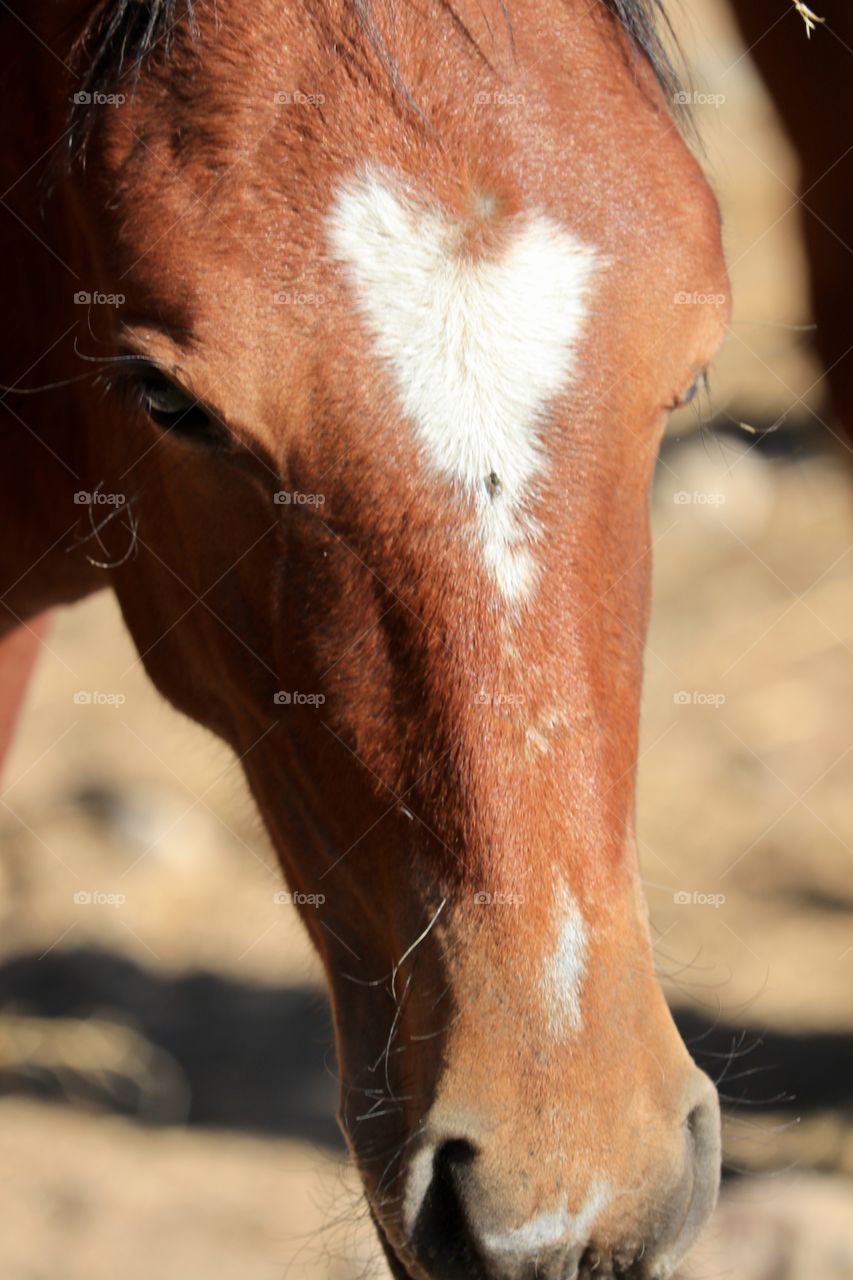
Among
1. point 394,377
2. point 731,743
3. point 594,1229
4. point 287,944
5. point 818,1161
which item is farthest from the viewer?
point 731,743

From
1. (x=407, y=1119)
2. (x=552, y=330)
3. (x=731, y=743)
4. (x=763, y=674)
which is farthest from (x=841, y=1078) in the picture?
(x=552, y=330)

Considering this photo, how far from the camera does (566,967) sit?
1.39 m

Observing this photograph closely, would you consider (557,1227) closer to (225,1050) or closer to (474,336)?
(474,336)

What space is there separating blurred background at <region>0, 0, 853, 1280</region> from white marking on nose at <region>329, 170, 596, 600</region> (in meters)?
0.71

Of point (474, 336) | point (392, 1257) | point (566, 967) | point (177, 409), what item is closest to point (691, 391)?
point (474, 336)

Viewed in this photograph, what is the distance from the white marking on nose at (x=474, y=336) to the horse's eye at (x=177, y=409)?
0.26 m

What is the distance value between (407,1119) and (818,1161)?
2.07 metres

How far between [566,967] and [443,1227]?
1.12 ft

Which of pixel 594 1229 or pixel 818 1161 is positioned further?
pixel 818 1161

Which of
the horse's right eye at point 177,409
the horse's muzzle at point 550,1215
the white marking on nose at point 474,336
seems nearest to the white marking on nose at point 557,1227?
the horse's muzzle at point 550,1215

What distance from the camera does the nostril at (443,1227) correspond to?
141cm

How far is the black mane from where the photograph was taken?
5.52 ft

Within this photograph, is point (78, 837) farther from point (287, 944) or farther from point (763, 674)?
point (763, 674)

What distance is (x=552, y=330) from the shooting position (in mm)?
1505
